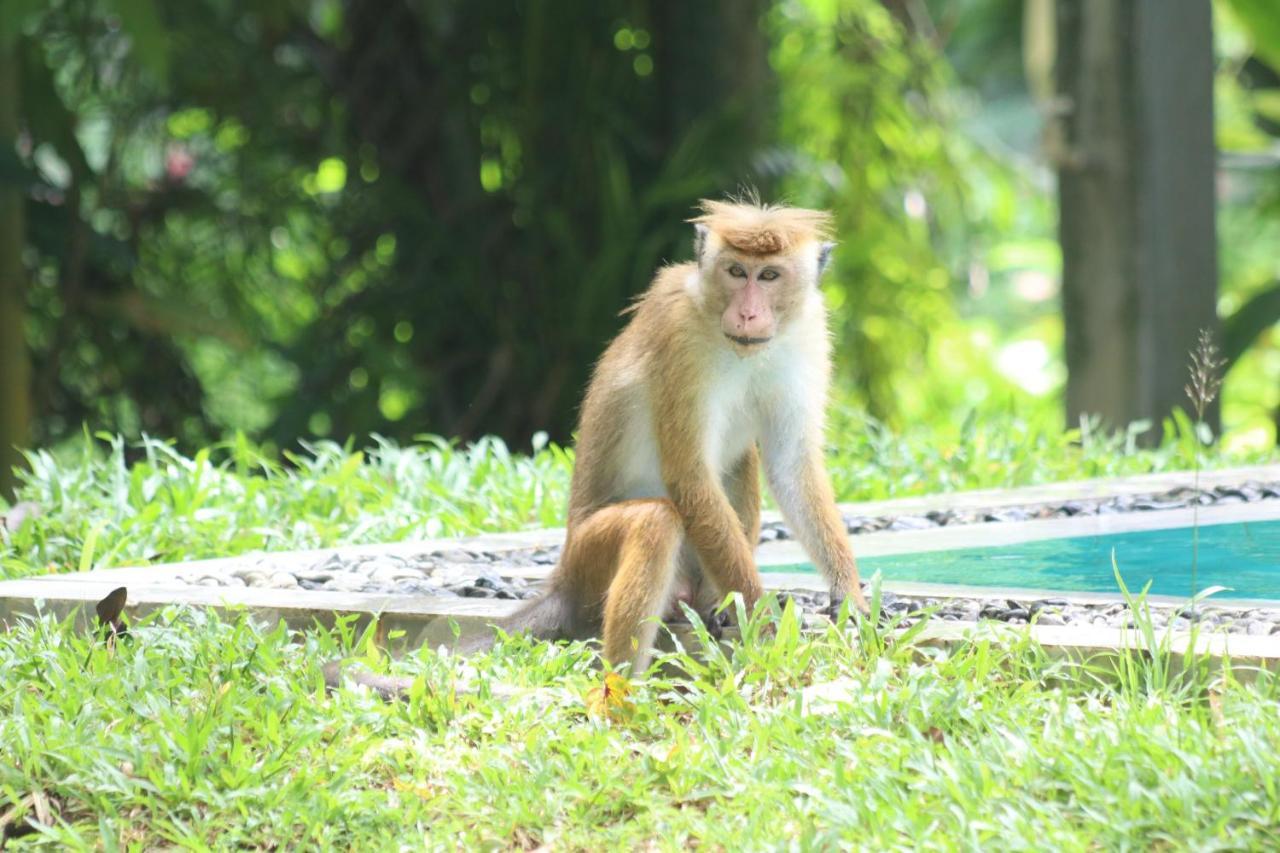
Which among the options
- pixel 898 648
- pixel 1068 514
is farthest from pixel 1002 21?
pixel 898 648

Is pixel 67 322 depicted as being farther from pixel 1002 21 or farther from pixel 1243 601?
pixel 1002 21

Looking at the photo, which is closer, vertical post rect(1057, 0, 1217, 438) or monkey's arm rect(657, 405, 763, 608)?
monkey's arm rect(657, 405, 763, 608)

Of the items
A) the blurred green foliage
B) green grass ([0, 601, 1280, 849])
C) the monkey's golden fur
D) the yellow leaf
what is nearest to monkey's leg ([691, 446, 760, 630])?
the monkey's golden fur

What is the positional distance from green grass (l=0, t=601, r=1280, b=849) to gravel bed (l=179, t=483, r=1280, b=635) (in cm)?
37

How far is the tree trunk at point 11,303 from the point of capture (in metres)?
8.55

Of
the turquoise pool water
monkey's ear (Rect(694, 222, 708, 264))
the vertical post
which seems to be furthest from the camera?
the vertical post

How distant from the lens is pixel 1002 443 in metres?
7.91

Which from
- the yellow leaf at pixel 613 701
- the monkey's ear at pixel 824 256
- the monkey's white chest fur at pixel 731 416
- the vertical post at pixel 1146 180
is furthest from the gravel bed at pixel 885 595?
the vertical post at pixel 1146 180

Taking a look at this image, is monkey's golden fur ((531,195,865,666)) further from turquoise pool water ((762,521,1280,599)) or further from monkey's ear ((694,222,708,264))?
turquoise pool water ((762,521,1280,599))

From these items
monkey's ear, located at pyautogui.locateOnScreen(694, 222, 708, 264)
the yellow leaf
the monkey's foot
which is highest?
monkey's ear, located at pyautogui.locateOnScreen(694, 222, 708, 264)

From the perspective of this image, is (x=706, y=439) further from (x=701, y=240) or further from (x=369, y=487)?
(x=369, y=487)

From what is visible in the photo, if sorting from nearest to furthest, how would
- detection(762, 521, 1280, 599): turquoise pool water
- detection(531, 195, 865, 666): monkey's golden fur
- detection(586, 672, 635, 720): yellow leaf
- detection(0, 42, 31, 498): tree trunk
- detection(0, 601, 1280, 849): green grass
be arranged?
detection(0, 601, 1280, 849): green grass
detection(586, 672, 635, 720): yellow leaf
detection(531, 195, 865, 666): monkey's golden fur
detection(762, 521, 1280, 599): turquoise pool water
detection(0, 42, 31, 498): tree trunk

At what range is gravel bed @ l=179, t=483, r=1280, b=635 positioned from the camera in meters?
4.41

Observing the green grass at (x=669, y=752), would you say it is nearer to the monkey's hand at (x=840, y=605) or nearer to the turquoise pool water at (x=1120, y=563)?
the monkey's hand at (x=840, y=605)
